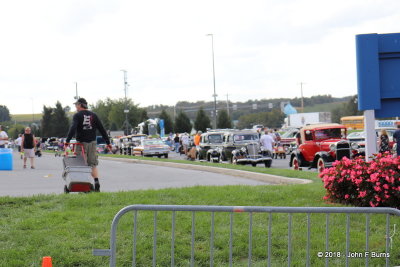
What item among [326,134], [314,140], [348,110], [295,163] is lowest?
[295,163]

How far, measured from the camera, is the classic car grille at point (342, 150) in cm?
2083

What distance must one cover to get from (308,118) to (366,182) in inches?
2683

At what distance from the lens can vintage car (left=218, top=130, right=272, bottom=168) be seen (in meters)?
28.0

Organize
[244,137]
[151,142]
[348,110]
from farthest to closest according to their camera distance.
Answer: [348,110] → [151,142] → [244,137]

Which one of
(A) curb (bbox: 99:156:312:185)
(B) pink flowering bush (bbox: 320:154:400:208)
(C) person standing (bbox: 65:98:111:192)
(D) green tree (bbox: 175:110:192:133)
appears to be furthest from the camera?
(D) green tree (bbox: 175:110:192:133)

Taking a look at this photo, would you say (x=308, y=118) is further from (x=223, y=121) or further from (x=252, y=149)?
(x=252, y=149)

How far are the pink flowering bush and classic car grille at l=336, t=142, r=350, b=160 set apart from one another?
10.8 meters

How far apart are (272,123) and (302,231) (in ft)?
412

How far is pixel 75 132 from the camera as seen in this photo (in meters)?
12.4

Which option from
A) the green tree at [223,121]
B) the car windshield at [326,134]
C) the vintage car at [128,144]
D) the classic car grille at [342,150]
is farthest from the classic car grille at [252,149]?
the green tree at [223,121]

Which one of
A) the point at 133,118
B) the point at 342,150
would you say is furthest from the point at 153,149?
the point at 133,118

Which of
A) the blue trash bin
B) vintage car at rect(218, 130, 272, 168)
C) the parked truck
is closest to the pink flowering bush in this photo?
the blue trash bin

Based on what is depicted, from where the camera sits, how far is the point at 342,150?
20.9 metres

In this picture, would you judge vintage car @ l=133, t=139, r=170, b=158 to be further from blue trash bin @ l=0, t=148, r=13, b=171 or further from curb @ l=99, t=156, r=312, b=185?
blue trash bin @ l=0, t=148, r=13, b=171
